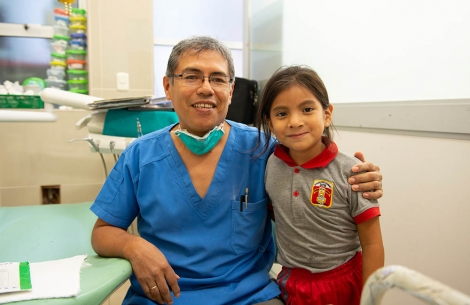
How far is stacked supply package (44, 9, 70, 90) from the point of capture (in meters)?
2.44

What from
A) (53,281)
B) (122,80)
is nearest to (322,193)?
(53,281)

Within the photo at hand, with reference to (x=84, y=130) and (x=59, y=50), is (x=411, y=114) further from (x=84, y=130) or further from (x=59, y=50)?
(x=59, y=50)

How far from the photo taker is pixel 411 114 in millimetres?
1276

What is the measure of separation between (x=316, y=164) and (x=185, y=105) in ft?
1.49

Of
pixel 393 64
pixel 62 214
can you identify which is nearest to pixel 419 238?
pixel 393 64

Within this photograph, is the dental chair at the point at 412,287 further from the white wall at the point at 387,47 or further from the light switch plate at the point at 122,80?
the light switch plate at the point at 122,80

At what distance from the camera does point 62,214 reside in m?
1.63

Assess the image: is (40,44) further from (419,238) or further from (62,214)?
(419,238)

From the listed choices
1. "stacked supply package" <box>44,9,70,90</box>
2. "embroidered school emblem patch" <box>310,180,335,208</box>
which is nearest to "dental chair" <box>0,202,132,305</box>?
"embroidered school emblem patch" <box>310,180,335,208</box>

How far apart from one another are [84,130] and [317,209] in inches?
79.7

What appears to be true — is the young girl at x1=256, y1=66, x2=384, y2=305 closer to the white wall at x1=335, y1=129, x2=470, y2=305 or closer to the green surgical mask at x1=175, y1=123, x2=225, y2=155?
the green surgical mask at x1=175, y1=123, x2=225, y2=155

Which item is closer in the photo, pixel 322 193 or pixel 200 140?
pixel 322 193

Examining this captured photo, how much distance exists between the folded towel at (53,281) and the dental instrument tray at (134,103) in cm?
75

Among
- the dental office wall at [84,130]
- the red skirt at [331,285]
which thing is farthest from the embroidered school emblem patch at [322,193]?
the dental office wall at [84,130]
